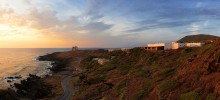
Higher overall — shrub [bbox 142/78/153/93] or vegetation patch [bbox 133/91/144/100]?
shrub [bbox 142/78/153/93]

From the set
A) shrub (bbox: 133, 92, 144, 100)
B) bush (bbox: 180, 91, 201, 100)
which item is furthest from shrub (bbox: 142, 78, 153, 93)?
bush (bbox: 180, 91, 201, 100)

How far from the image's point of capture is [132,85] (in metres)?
35.3

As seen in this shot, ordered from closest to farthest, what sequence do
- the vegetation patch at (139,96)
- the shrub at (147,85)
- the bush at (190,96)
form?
the bush at (190,96) < the vegetation patch at (139,96) < the shrub at (147,85)

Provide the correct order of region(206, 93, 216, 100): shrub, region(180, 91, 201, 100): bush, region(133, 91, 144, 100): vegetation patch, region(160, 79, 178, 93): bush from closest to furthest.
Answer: region(206, 93, 216, 100): shrub < region(180, 91, 201, 100): bush < region(160, 79, 178, 93): bush < region(133, 91, 144, 100): vegetation patch

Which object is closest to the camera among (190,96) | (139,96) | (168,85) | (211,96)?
(211,96)

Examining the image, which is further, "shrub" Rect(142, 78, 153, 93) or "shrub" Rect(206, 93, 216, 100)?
"shrub" Rect(142, 78, 153, 93)

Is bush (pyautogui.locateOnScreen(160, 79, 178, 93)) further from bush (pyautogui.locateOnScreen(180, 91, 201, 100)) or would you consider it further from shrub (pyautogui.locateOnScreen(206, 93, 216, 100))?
shrub (pyautogui.locateOnScreen(206, 93, 216, 100))

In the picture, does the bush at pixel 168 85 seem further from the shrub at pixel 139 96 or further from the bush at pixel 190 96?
the bush at pixel 190 96

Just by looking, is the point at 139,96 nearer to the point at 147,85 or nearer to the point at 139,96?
the point at 139,96

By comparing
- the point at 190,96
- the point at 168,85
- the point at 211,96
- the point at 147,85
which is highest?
the point at 168,85

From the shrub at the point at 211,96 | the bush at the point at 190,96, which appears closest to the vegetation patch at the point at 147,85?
the bush at the point at 190,96

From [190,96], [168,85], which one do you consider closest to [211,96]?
[190,96]

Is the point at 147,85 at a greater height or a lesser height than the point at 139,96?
greater

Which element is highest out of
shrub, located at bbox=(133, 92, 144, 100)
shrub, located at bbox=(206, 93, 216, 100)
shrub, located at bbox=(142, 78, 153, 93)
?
shrub, located at bbox=(206, 93, 216, 100)
